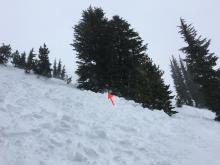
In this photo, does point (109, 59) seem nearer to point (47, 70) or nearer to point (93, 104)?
point (47, 70)

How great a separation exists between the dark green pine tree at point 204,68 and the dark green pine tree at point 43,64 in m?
13.9

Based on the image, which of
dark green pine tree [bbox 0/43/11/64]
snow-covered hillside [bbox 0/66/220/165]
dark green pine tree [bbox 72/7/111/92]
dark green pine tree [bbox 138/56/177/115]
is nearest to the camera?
snow-covered hillside [bbox 0/66/220/165]

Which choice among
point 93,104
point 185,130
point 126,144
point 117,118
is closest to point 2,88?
point 93,104

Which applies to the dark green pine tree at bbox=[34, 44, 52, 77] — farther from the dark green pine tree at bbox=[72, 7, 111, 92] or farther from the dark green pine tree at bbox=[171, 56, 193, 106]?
the dark green pine tree at bbox=[171, 56, 193, 106]

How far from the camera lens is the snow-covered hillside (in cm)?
826

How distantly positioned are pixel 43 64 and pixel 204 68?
16079mm

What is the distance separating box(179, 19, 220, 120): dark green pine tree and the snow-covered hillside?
11567 mm

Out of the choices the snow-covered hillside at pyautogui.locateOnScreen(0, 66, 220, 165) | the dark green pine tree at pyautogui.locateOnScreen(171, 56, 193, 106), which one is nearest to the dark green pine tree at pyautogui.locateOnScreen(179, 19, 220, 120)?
the snow-covered hillside at pyautogui.locateOnScreen(0, 66, 220, 165)

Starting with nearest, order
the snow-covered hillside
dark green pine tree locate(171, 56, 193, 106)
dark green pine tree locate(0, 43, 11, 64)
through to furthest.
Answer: the snow-covered hillside → dark green pine tree locate(0, 43, 11, 64) → dark green pine tree locate(171, 56, 193, 106)

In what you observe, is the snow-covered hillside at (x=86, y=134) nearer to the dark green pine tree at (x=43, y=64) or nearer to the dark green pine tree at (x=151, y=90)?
the dark green pine tree at (x=151, y=90)

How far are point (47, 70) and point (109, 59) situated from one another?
658 centimetres

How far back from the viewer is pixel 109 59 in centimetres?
2525

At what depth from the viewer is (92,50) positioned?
1025 inches

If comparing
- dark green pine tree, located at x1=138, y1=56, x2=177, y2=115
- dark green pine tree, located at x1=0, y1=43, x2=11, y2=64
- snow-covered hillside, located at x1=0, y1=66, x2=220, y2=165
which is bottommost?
snow-covered hillside, located at x1=0, y1=66, x2=220, y2=165
